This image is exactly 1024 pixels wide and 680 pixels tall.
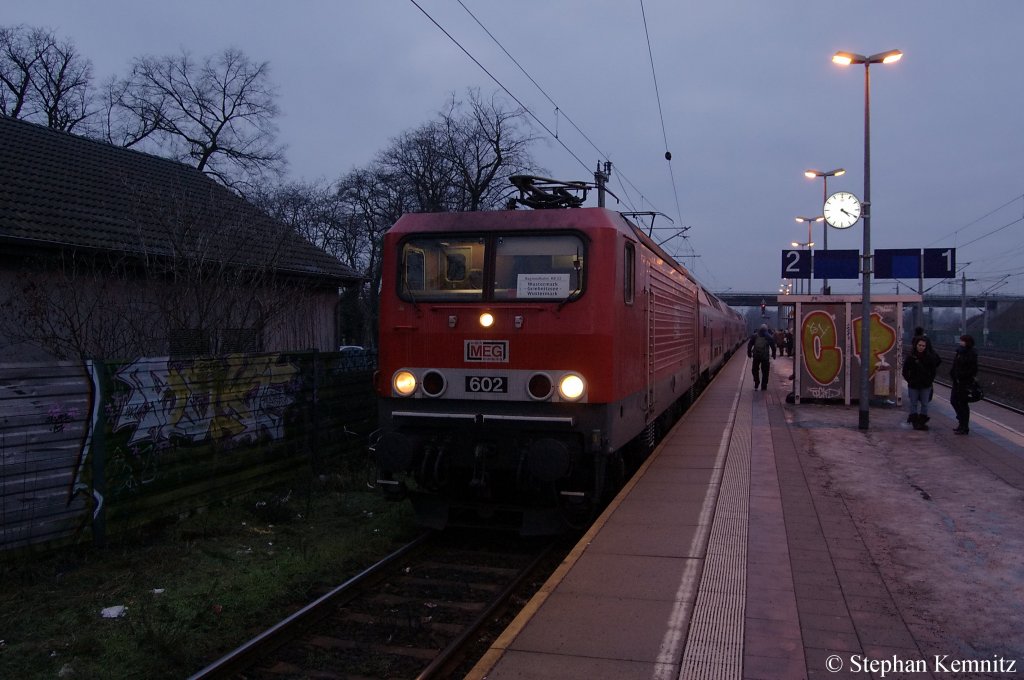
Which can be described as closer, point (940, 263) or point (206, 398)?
point (206, 398)

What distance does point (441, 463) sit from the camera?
716cm

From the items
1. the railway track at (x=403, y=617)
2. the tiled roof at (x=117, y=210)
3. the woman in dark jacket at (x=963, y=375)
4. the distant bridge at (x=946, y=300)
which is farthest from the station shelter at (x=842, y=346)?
the distant bridge at (x=946, y=300)

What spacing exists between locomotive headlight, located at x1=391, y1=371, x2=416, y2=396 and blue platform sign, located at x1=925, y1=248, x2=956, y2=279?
16.1m

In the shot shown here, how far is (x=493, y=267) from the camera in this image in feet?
24.1

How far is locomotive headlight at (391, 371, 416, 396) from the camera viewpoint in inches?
291

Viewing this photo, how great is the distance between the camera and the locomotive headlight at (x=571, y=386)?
22.8 feet

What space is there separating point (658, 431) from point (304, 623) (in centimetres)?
784

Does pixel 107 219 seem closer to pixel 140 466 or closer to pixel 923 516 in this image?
pixel 140 466

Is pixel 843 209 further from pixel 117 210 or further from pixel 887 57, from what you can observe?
pixel 117 210

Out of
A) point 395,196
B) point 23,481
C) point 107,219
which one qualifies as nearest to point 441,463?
point 23,481

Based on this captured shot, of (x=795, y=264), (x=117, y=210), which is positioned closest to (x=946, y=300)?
(x=795, y=264)

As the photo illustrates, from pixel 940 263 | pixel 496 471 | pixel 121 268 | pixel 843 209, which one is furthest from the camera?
pixel 940 263

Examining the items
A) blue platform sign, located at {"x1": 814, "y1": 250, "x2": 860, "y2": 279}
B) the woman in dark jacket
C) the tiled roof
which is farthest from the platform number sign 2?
the tiled roof

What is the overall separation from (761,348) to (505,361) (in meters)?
15.3
